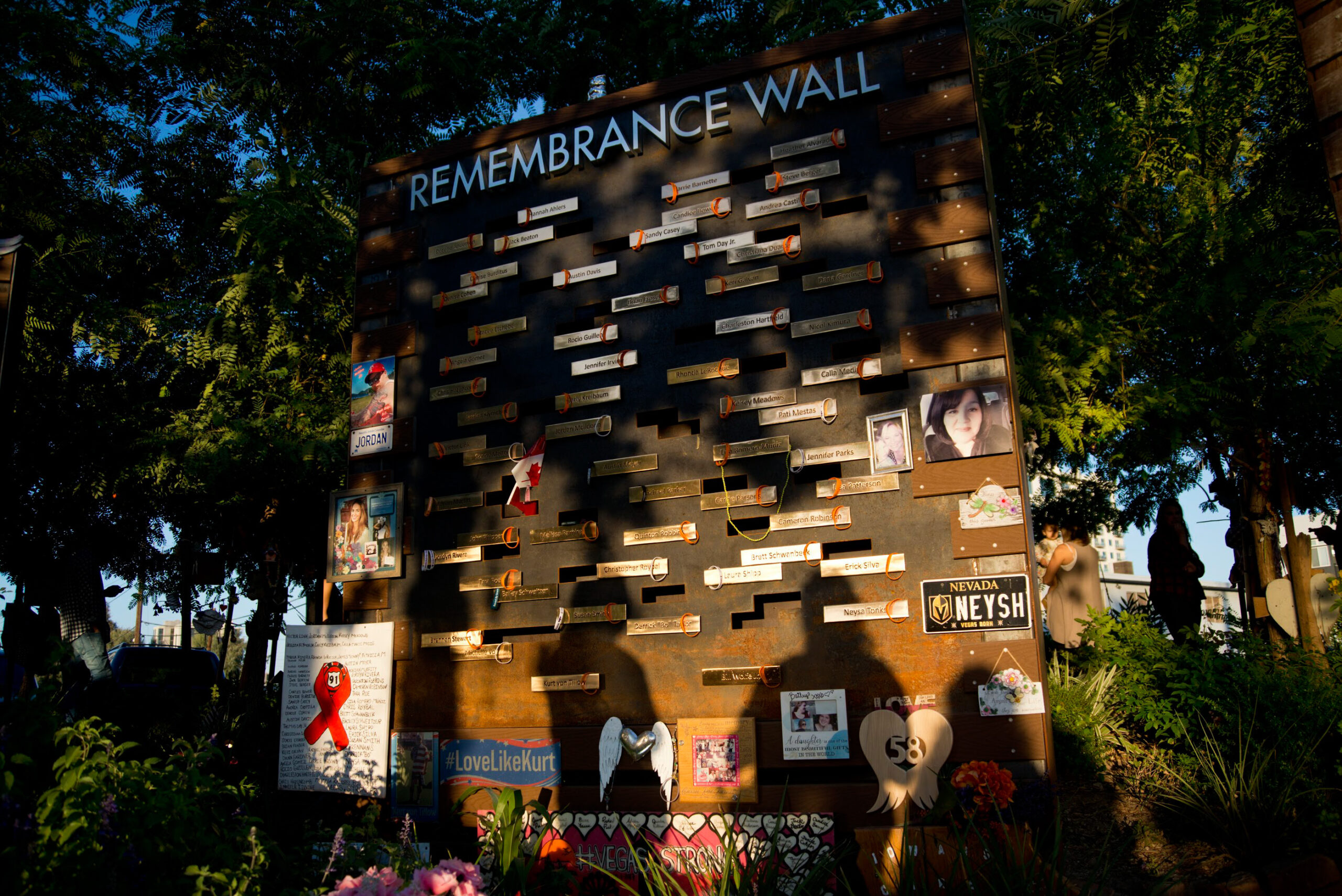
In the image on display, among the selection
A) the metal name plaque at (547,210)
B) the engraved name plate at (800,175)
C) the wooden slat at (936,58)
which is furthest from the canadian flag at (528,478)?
the wooden slat at (936,58)

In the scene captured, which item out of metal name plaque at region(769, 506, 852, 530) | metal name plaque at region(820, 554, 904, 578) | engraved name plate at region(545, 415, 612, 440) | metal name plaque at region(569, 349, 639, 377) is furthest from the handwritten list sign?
metal name plaque at region(820, 554, 904, 578)

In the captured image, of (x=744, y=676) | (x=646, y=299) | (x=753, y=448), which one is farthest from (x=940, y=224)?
(x=744, y=676)

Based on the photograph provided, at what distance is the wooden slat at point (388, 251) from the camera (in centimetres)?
832

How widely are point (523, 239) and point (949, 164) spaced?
3.31 meters

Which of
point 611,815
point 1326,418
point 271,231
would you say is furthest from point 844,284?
point 1326,418

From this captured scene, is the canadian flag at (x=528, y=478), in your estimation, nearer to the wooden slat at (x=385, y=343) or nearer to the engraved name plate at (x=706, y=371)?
the engraved name plate at (x=706, y=371)

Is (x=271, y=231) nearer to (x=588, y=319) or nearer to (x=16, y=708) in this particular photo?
(x=588, y=319)

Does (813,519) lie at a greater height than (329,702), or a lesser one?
greater

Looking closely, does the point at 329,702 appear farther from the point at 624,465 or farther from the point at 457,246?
the point at 457,246

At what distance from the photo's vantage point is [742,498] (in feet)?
21.6

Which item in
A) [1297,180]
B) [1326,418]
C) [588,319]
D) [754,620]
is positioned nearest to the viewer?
[754,620]

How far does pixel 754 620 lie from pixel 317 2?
35.5 feet

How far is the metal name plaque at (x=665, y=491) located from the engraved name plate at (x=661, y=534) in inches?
7.8

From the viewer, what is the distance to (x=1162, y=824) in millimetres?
6566
